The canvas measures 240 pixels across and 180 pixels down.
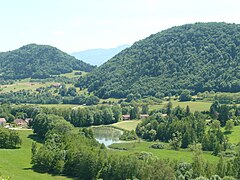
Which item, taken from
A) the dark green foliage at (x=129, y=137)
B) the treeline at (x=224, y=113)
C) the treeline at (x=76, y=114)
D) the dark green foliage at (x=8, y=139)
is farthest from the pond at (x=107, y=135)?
the treeline at (x=224, y=113)

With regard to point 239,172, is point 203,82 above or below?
above

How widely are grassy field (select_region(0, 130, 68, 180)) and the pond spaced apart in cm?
2098

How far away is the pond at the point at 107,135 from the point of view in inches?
4186

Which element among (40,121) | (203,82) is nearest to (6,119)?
(40,121)

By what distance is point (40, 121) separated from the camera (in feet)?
345

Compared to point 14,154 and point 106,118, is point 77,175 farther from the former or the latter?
point 106,118

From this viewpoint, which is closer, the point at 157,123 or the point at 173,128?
the point at 173,128

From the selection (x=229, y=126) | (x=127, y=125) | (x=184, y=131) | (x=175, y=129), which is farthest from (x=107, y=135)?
(x=229, y=126)

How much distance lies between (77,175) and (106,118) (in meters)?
70.3

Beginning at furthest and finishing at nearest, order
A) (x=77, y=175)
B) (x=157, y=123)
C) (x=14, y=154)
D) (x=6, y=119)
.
→ (x=6, y=119)
(x=157, y=123)
(x=14, y=154)
(x=77, y=175)

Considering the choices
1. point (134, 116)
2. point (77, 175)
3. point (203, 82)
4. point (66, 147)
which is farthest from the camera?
point (203, 82)

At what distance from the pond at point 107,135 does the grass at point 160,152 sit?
720 cm

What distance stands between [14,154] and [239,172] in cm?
4482

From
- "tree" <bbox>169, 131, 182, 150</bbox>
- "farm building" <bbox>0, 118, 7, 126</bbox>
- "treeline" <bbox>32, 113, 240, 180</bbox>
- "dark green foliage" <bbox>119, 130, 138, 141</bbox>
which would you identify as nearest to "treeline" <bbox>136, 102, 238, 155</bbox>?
"tree" <bbox>169, 131, 182, 150</bbox>
